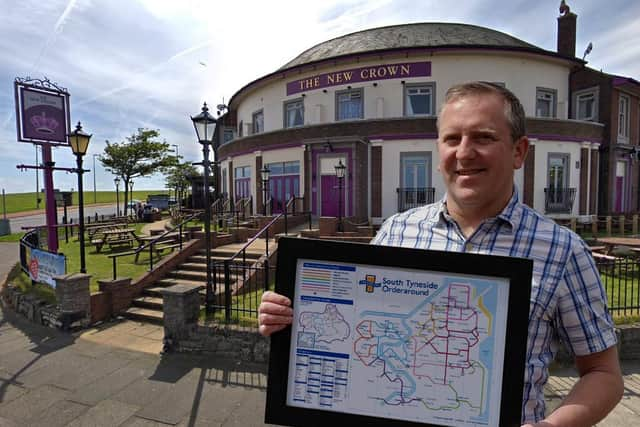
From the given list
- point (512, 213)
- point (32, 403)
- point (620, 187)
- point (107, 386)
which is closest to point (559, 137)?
point (620, 187)

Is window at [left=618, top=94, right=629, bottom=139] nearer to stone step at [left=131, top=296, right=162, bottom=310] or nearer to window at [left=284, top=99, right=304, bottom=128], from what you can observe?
window at [left=284, top=99, right=304, bottom=128]

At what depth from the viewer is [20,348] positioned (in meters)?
6.29

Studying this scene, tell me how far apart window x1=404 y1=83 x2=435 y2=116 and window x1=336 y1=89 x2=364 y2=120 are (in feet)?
7.07

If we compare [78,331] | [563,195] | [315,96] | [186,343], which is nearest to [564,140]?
[563,195]

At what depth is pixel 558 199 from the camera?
16391 mm

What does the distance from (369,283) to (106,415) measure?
4.64 m

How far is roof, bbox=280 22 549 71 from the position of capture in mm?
16906

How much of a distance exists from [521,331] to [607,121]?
70.8 ft

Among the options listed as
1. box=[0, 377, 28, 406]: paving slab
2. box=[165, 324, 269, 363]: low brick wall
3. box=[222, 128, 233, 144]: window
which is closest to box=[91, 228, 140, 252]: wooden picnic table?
box=[0, 377, 28, 406]: paving slab

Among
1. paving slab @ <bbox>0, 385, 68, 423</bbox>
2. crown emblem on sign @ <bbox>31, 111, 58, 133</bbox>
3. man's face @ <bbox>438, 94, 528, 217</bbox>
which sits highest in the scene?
crown emblem on sign @ <bbox>31, 111, 58, 133</bbox>

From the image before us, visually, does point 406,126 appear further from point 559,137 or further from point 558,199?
point 558,199

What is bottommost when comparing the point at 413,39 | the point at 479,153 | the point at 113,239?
the point at 113,239

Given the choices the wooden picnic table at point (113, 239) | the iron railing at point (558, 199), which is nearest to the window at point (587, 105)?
the iron railing at point (558, 199)

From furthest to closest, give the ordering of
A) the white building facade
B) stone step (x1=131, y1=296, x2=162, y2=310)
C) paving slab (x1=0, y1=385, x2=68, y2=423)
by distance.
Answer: the white building facade < stone step (x1=131, y1=296, x2=162, y2=310) < paving slab (x1=0, y1=385, x2=68, y2=423)
